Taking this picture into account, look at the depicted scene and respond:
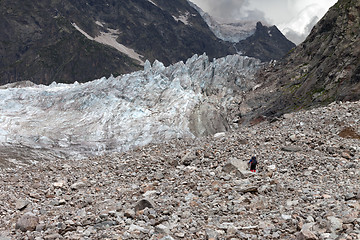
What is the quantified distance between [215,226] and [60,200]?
775 centimetres

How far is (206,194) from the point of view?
44.1 ft

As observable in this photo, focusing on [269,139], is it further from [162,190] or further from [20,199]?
[20,199]

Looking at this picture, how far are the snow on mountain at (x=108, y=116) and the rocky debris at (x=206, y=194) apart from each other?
3005cm

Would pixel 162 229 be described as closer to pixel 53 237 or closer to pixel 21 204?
pixel 53 237

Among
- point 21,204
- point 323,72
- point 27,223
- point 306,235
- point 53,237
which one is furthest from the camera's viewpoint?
point 323,72

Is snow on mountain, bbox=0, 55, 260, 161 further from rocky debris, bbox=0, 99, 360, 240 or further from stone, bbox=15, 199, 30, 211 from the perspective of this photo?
stone, bbox=15, 199, 30, 211

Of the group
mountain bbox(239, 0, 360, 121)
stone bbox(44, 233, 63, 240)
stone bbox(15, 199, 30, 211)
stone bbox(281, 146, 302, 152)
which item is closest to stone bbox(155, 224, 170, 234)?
stone bbox(44, 233, 63, 240)

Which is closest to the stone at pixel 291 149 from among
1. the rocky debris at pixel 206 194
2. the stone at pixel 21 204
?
the rocky debris at pixel 206 194

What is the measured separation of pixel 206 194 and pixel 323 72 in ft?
123

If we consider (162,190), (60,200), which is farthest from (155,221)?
(60,200)

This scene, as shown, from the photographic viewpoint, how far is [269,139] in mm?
21281

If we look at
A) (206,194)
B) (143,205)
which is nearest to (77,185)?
(143,205)

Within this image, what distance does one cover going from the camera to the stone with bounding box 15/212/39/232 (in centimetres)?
1112

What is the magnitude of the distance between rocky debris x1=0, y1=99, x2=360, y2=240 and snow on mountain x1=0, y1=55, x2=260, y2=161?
30050 mm
